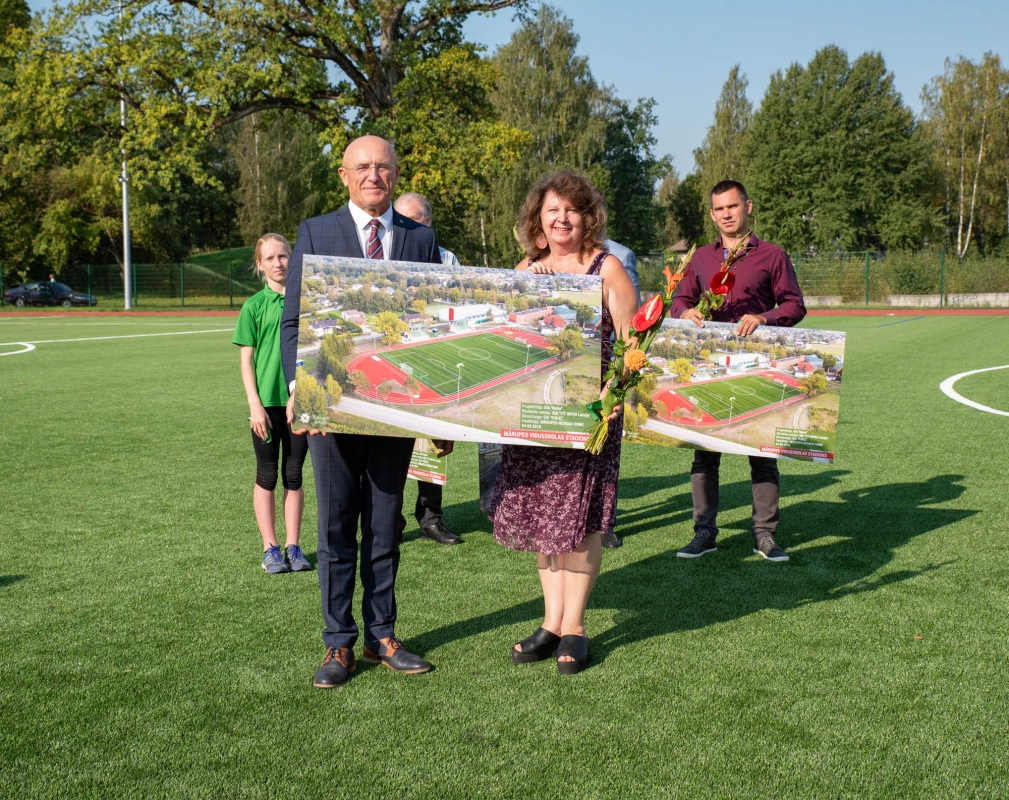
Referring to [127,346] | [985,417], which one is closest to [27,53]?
[127,346]

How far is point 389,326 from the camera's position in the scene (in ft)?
10.5

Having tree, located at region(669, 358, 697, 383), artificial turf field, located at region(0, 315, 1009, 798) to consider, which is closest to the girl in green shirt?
artificial turf field, located at region(0, 315, 1009, 798)

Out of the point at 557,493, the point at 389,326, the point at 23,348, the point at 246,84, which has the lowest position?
the point at 23,348

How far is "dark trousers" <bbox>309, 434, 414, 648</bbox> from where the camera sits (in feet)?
11.7

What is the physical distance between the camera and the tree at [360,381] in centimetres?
320

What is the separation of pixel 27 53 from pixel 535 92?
3308 cm

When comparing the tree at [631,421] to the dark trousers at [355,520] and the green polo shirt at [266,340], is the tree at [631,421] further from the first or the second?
the green polo shirt at [266,340]

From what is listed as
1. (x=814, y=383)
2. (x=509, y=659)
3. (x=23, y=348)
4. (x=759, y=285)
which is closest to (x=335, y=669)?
(x=509, y=659)

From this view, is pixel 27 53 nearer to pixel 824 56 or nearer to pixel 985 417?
pixel 985 417

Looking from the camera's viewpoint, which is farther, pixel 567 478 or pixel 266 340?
pixel 266 340

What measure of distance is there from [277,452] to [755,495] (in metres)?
2.66

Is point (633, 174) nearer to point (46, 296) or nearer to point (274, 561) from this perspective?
point (46, 296)

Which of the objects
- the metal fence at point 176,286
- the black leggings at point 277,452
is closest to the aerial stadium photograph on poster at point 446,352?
the black leggings at point 277,452

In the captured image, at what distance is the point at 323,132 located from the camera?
1249 inches
